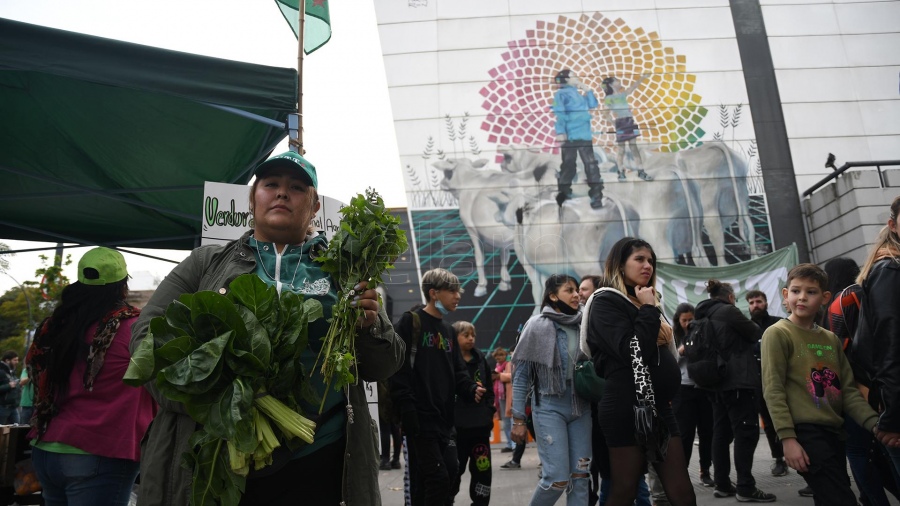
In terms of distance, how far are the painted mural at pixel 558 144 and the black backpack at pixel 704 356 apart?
12.6m

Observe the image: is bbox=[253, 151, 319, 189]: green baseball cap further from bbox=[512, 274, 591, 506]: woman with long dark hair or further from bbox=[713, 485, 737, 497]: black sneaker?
bbox=[713, 485, 737, 497]: black sneaker

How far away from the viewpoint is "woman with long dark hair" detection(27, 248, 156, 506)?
10.5 feet

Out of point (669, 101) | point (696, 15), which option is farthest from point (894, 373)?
point (696, 15)

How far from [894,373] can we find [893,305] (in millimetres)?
329

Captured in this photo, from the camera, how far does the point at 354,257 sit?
2059 millimetres

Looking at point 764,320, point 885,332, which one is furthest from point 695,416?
point 885,332

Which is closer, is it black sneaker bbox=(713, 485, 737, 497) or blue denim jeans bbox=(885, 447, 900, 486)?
blue denim jeans bbox=(885, 447, 900, 486)

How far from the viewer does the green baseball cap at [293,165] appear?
234cm

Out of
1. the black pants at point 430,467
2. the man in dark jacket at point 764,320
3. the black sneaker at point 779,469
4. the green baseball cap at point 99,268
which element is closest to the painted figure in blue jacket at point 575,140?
the man in dark jacket at point 764,320

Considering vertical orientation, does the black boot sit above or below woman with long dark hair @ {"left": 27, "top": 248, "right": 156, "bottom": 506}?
above

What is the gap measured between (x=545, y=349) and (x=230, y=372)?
3275 mm

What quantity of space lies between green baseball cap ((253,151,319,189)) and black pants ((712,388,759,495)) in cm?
504

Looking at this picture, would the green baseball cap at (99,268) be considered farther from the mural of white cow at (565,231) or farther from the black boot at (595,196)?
the black boot at (595,196)

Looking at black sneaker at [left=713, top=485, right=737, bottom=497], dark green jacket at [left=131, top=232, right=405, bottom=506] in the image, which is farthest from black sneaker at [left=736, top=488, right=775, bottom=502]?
dark green jacket at [left=131, top=232, right=405, bottom=506]
